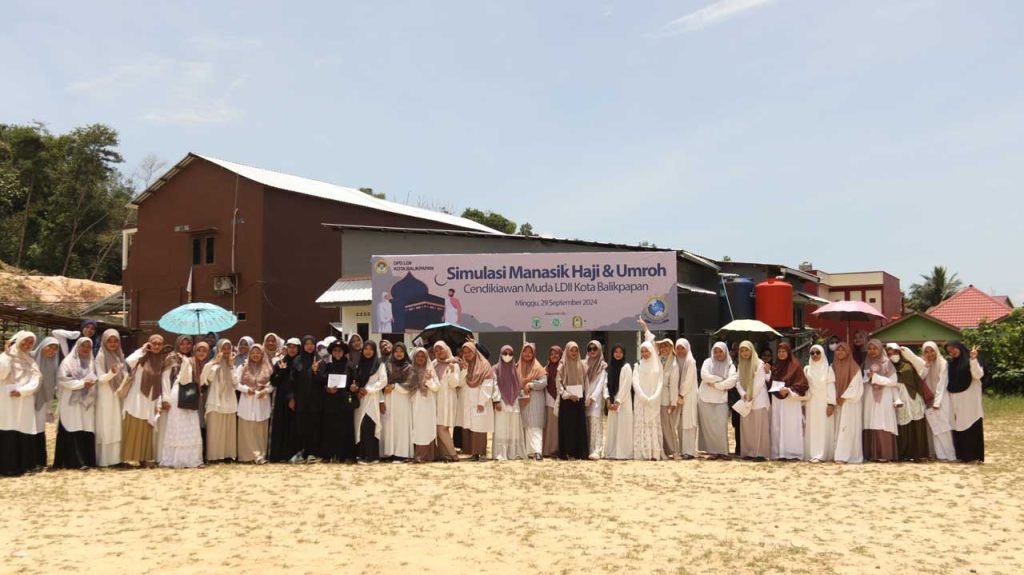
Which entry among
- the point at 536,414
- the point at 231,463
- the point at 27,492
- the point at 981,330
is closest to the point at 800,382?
the point at 536,414

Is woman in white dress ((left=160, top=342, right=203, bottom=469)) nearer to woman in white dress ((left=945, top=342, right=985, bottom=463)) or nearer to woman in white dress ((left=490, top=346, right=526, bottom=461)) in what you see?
woman in white dress ((left=490, top=346, right=526, bottom=461))

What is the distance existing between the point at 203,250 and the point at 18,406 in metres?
16.4

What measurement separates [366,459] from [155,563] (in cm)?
416

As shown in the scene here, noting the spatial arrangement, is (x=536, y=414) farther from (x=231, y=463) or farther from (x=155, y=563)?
(x=155, y=563)

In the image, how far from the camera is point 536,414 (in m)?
9.19

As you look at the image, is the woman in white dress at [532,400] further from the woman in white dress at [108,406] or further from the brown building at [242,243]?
the brown building at [242,243]

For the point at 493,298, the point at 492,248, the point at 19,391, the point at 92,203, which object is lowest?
the point at 19,391

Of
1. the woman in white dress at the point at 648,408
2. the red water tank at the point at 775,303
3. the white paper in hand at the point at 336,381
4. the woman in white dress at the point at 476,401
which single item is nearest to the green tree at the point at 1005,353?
the red water tank at the point at 775,303

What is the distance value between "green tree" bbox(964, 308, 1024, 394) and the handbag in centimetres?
1702

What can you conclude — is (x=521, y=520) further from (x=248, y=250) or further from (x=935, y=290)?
(x=935, y=290)

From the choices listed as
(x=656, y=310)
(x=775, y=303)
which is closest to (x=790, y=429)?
(x=656, y=310)

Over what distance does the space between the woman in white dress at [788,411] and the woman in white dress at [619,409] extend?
4.99ft

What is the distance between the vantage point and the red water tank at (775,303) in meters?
18.4

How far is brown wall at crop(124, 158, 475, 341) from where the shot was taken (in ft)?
73.6
